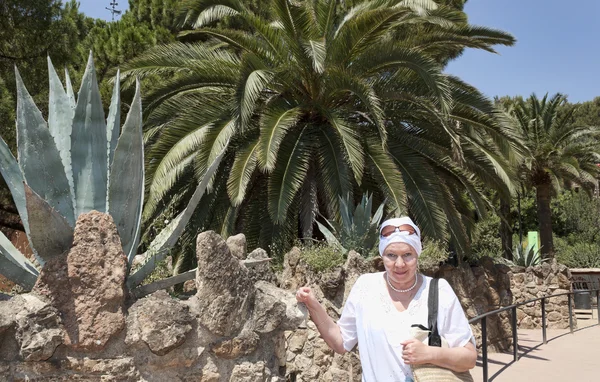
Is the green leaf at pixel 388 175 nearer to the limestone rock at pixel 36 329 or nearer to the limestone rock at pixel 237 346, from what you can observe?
the limestone rock at pixel 237 346

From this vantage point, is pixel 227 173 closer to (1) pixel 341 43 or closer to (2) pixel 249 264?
(1) pixel 341 43

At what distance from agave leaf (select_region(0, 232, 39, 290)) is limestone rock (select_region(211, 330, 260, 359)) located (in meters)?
1.20

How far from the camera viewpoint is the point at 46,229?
2.91m

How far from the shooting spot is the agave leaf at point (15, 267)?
3.21 meters

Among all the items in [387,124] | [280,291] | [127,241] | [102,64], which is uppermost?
[102,64]

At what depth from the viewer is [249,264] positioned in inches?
141

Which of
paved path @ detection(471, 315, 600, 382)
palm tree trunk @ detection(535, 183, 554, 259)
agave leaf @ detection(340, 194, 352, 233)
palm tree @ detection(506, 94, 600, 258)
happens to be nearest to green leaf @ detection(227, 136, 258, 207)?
agave leaf @ detection(340, 194, 352, 233)

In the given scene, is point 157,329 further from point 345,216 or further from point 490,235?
point 490,235

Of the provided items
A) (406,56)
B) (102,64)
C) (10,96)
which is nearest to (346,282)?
(406,56)

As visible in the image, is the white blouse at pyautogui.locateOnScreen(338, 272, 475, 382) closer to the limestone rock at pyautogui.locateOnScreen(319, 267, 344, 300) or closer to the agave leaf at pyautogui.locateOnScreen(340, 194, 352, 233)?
the limestone rock at pyautogui.locateOnScreen(319, 267, 344, 300)

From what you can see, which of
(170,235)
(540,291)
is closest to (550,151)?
(540,291)

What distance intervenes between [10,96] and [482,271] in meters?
9.48

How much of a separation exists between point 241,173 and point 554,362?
17.9ft

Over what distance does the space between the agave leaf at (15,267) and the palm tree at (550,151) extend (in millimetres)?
17631
